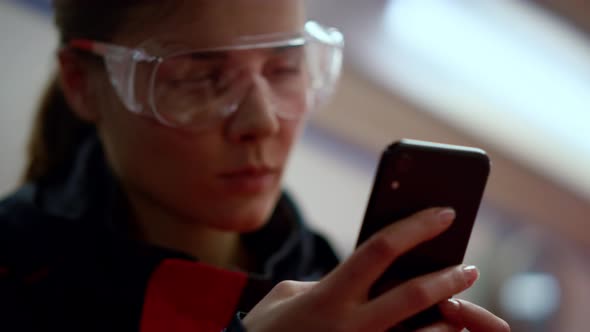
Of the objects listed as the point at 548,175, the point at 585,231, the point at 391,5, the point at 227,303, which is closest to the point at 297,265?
the point at 227,303

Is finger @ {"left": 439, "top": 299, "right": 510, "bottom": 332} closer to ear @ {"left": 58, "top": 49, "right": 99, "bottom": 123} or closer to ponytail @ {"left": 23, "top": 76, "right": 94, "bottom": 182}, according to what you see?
ear @ {"left": 58, "top": 49, "right": 99, "bottom": 123}

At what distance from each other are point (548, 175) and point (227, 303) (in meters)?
1.22

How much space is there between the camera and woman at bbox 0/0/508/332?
87cm

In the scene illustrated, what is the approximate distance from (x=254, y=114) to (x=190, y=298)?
0.25 meters

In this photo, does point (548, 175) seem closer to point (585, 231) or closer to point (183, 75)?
point (585, 231)

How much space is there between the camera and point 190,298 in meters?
0.82

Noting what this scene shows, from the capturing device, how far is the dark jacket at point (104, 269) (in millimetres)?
814

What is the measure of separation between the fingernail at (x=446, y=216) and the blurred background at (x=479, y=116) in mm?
619

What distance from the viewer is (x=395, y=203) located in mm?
585

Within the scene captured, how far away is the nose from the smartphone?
0.33 meters

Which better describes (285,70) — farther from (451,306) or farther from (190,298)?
(451,306)

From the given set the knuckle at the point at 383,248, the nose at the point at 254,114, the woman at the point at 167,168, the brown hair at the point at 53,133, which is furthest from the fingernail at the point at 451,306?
the brown hair at the point at 53,133

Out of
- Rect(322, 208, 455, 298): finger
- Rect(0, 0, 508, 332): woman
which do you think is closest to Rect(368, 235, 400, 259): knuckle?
Rect(322, 208, 455, 298): finger

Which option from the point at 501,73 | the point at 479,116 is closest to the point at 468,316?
the point at 501,73
